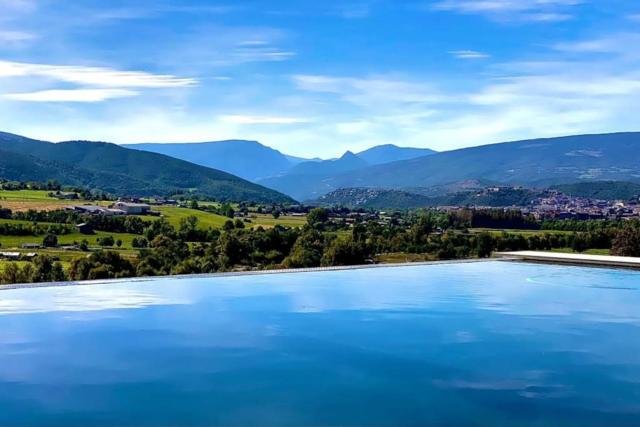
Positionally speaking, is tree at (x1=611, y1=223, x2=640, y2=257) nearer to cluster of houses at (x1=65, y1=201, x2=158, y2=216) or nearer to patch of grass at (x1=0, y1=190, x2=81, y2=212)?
cluster of houses at (x1=65, y1=201, x2=158, y2=216)

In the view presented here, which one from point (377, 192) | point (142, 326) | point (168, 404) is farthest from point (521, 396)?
point (377, 192)

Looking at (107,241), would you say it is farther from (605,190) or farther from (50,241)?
(605,190)

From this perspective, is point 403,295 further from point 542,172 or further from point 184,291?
point 542,172

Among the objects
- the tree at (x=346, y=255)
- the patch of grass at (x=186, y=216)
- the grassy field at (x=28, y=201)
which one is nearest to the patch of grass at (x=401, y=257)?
the tree at (x=346, y=255)

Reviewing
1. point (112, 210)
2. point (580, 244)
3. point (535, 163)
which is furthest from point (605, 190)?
point (535, 163)

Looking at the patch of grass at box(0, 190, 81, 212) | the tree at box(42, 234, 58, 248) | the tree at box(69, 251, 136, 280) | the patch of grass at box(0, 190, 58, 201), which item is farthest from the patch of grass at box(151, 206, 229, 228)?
the tree at box(69, 251, 136, 280)
